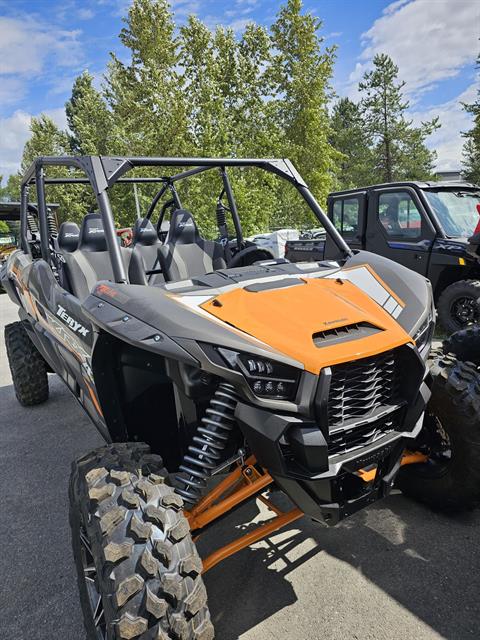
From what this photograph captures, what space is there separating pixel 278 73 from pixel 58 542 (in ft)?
53.5

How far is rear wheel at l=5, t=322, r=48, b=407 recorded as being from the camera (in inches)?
178

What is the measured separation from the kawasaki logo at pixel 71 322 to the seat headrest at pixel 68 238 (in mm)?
1466

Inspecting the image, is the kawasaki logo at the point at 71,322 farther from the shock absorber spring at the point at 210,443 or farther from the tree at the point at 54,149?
the tree at the point at 54,149

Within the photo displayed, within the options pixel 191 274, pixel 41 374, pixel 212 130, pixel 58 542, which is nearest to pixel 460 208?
pixel 191 274

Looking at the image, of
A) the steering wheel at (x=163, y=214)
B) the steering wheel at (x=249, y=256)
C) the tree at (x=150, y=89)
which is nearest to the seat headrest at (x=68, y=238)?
the steering wheel at (x=163, y=214)

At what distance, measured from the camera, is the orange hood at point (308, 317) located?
5.57ft

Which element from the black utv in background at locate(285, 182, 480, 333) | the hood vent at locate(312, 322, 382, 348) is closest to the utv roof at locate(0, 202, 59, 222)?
the black utv in background at locate(285, 182, 480, 333)

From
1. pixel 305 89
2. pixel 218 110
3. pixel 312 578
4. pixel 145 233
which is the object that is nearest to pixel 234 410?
pixel 312 578

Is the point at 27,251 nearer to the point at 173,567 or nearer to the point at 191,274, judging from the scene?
the point at 191,274

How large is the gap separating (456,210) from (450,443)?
17.1 ft

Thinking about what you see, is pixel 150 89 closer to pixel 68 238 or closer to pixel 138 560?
pixel 68 238

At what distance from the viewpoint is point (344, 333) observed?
6.03ft

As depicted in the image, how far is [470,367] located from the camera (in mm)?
2459

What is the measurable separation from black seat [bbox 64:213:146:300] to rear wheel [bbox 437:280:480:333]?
14.1 feet
